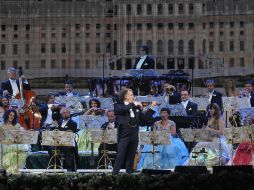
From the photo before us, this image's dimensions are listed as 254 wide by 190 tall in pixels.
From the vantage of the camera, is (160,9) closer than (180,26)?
No

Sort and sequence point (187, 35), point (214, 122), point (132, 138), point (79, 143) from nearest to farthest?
point (132, 138) < point (214, 122) < point (79, 143) < point (187, 35)

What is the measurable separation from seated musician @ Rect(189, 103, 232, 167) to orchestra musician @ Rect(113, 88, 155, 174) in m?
2.20

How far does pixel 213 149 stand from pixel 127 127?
2744 millimetres

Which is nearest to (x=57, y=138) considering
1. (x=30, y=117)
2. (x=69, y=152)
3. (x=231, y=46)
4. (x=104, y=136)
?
(x=104, y=136)

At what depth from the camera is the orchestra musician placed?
15.5 m

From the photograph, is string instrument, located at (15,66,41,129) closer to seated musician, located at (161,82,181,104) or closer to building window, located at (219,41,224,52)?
seated musician, located at (161,82,181,104)

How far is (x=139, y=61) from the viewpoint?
29.0 m

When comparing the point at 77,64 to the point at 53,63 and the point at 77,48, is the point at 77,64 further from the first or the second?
the point at 53,63

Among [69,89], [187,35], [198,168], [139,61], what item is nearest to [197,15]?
[187,35]

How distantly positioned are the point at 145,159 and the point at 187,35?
54.8m

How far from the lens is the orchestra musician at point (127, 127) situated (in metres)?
15.5

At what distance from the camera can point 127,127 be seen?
51.0 feet

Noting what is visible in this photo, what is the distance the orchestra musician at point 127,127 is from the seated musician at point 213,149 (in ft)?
7.23

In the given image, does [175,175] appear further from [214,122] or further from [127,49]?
[127,49]
